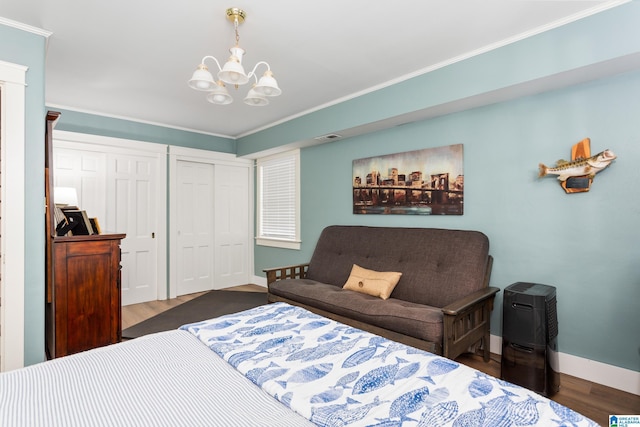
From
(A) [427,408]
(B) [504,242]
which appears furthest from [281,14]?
(B) [504,242]

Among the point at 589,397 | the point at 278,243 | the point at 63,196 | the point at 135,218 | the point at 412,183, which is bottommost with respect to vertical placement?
the point at 589,397

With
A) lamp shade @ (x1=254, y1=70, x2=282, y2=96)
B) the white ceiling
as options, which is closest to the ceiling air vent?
the white ceiling

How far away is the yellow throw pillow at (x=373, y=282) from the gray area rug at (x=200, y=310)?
1.65 m

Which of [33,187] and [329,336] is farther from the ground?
[33,187]

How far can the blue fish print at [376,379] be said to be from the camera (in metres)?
1.16

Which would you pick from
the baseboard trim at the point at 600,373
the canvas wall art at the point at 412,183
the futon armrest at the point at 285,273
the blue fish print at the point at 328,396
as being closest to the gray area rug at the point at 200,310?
the futon armrest at the point at 285,273

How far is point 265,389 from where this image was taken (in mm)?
1160

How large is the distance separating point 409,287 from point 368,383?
6.61ft

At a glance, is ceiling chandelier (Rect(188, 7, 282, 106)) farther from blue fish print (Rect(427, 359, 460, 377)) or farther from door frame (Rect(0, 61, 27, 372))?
blue fish print (Rect(427, 359, 460, 377))

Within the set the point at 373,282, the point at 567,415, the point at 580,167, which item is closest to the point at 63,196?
the point at 373,282

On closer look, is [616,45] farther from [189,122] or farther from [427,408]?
[189,122]

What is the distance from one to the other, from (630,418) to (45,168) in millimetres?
3759

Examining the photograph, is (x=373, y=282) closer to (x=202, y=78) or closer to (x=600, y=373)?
(x=600, y=373)

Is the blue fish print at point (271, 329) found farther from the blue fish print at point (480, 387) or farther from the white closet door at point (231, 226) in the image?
the white closet door at point (231, 226)
